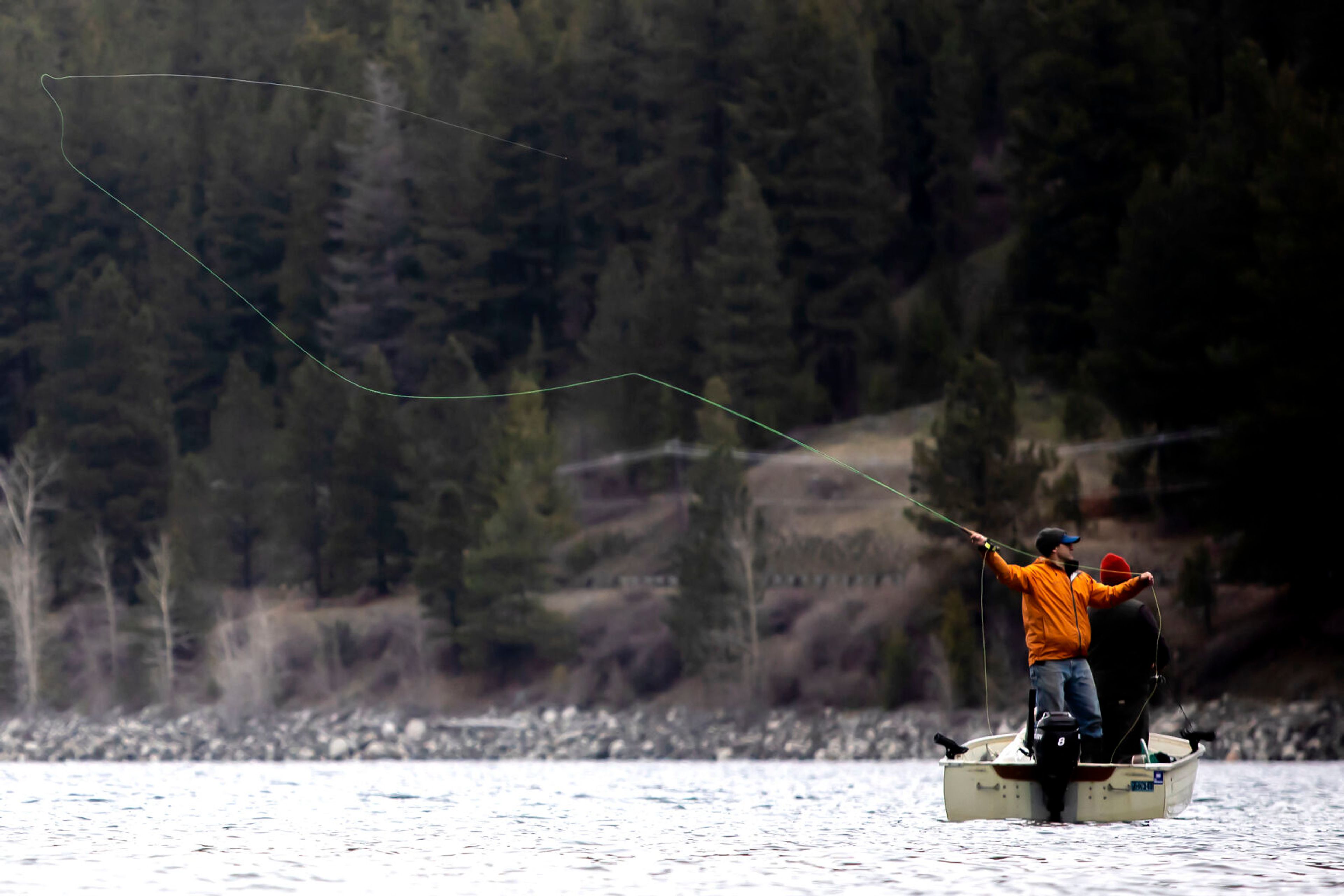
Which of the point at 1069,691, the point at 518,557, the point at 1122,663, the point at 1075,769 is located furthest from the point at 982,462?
the point at 1075,769

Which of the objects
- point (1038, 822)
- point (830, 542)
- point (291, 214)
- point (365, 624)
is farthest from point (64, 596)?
point (1038, 822)

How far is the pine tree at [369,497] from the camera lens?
5059 cm

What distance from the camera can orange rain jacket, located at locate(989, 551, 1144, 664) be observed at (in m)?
13.9

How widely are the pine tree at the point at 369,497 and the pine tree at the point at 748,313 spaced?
926 centimetres

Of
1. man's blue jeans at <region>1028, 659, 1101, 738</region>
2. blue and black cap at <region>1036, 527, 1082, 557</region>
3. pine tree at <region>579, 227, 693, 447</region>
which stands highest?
pine tree at <region>579, 227, 693, 447</region>

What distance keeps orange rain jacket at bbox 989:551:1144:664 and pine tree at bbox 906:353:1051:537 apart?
22415 mm

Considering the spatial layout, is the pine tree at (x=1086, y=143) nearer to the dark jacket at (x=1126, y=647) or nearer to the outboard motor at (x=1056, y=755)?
Result: the dark jacket at (x=1126, y=647)

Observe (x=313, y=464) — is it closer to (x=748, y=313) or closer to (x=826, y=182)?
(x=748, y=313)

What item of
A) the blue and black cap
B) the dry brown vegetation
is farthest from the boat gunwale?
the dry brown vegetation

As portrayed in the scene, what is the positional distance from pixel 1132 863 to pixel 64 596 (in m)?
44.8

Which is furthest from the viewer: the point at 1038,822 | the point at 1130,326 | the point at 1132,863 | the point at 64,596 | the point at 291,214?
the point at 291,214

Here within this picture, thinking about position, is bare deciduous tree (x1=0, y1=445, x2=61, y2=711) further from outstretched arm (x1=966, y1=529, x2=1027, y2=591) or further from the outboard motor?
outstretched arm (x1=966, y1=529, x2=1027, y2=591)

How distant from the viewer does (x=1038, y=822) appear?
14.4 meters

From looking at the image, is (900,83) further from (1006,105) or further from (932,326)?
(932,326)
